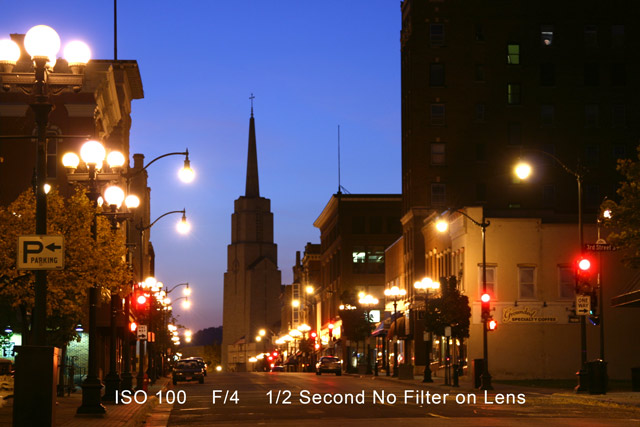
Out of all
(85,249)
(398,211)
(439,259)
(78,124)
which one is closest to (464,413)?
(85,249)

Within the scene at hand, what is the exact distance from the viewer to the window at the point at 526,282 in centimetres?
6319

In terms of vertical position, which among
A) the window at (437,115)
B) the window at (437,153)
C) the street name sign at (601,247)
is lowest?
the street name sign at (601,247)

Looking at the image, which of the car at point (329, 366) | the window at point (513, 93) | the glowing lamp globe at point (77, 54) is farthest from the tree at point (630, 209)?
the window at point (513, 93)

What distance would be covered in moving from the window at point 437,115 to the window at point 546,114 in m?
8.75

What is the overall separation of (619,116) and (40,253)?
7753 centimetres

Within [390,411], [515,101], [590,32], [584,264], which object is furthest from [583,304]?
[590,32]

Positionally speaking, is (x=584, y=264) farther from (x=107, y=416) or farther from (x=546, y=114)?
(x=546, y=114)

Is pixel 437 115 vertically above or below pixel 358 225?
above

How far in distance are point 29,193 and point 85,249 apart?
385 cm

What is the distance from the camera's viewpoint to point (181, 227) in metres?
41.5

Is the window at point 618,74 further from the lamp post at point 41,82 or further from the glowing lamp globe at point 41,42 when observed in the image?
the glowing lamp globe at point 41,42

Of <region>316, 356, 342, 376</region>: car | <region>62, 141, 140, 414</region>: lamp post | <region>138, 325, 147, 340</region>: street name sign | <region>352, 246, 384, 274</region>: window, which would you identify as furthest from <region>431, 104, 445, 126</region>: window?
<region>62, 141, 140, 414</region>: lamp post

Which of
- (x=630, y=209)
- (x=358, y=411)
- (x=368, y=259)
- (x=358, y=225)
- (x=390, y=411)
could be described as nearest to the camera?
(x=390, y=411)

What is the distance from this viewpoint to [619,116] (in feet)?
286
